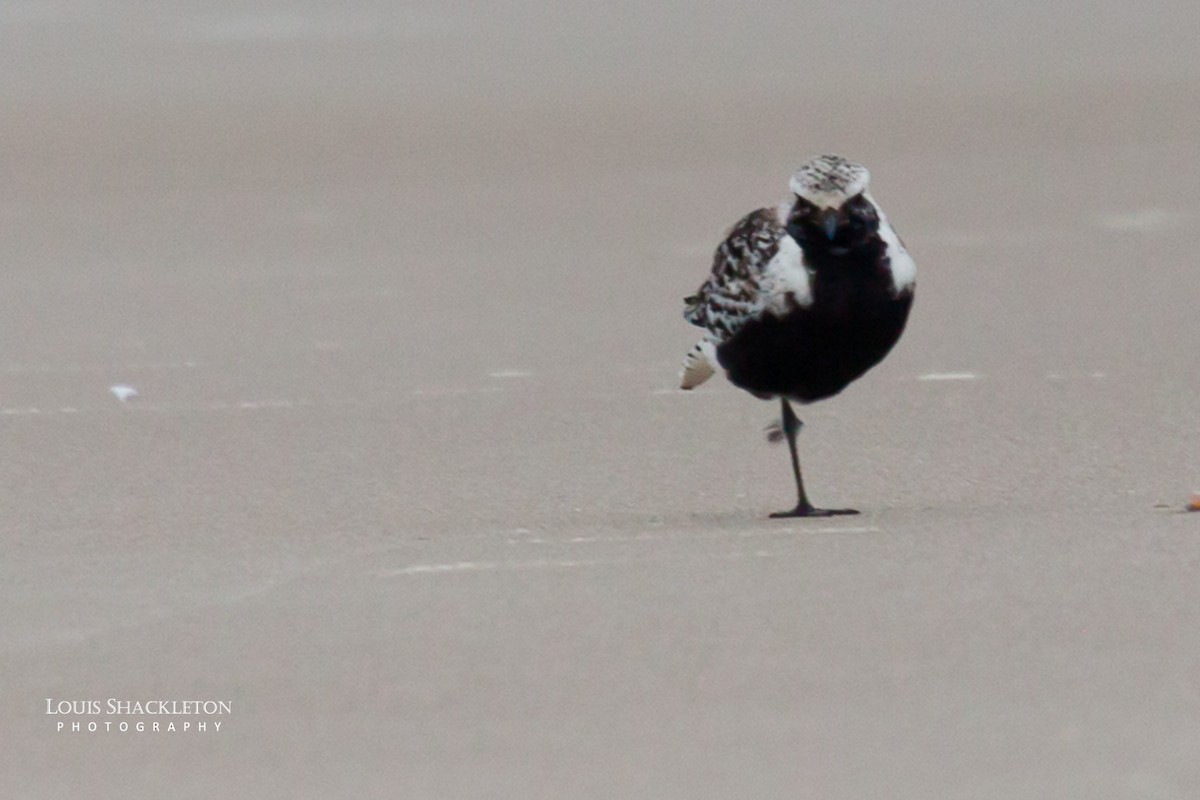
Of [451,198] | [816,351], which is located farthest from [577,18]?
[816,351]

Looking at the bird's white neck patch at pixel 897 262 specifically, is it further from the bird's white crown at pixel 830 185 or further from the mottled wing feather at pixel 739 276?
the mottled wing feather at pixel 739 276

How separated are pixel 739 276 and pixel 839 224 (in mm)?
497

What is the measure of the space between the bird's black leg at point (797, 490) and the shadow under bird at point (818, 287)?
0.38m

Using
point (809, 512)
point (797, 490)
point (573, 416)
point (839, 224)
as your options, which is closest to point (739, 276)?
point (839, 224)

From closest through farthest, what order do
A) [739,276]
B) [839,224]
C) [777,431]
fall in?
1. [839,224]
2. [739,276]
3. [777,431]

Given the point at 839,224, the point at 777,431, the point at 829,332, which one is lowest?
the point at 777,431

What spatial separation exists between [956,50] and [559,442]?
9.46 m

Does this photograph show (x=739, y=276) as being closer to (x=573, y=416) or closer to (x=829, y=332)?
(x=829, y=332)

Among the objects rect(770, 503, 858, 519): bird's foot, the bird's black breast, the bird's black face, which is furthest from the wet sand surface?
the bird's black face

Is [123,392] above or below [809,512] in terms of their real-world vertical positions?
below

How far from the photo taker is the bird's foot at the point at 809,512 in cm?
812

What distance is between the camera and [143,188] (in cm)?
1602

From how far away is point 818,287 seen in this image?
7598mm

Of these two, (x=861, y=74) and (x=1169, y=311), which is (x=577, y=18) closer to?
(x=861, y=74)
